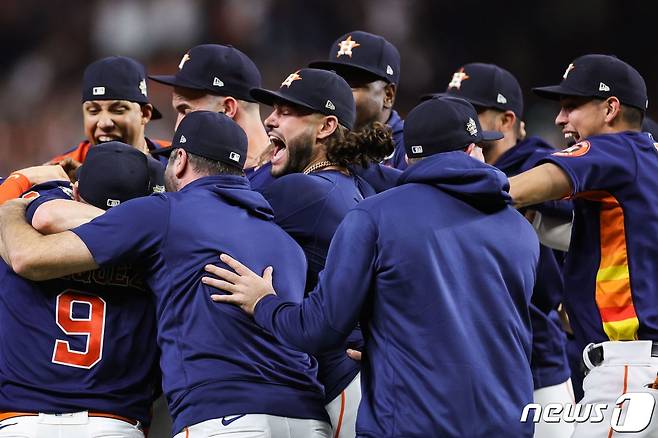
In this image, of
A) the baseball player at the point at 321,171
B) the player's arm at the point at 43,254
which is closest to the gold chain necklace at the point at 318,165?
the baseball player at the point at 321,171

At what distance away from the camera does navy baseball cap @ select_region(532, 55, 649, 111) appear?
4.80m

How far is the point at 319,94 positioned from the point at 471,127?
2.97ft

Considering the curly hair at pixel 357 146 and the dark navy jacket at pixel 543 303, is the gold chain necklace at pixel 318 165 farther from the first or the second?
the dark navy jacket at pixel 543 303

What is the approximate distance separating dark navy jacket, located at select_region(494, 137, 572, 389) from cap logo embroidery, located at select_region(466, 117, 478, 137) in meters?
1.79

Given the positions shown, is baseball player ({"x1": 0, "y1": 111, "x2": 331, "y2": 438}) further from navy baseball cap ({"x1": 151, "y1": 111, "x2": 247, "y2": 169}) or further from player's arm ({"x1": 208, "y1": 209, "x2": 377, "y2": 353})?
player's arm ({"x1": 208, "y1": 209, "x2": 377, "y2": 353})

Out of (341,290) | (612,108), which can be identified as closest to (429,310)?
(341,290)

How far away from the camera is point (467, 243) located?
3.57 meters

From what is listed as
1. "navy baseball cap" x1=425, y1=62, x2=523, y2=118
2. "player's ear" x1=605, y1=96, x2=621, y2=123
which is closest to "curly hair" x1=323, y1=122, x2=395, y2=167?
"player's ear" x1=605, y1=96, x2=621, y2=123

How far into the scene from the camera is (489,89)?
6.32 meters

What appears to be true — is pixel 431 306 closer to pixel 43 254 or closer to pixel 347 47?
pixel 43 254

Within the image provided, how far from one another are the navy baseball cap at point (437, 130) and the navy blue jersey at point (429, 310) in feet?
0.31

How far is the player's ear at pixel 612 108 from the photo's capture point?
4.79 meters

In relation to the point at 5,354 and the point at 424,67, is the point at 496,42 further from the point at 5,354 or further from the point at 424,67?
the point at 5,354

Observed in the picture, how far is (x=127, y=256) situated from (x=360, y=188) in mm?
1147
